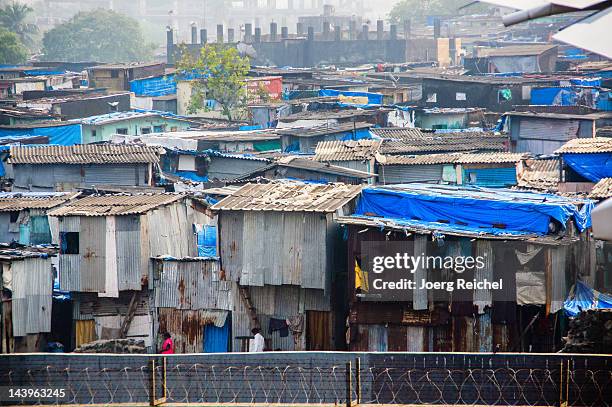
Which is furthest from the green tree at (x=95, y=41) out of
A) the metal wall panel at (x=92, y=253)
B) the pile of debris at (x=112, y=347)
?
the pile of debris at (x=112, y=347)

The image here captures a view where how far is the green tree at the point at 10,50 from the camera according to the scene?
252 feet

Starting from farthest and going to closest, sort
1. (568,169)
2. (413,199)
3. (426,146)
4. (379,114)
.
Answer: (379,114), (426,146), (568,169), (413,199)

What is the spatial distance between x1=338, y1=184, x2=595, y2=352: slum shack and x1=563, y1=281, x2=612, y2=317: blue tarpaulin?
18 cm

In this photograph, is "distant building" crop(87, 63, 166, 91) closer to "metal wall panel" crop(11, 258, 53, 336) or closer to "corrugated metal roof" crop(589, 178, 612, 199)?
"metal wall panel" crop(11, 258, 53, 336)

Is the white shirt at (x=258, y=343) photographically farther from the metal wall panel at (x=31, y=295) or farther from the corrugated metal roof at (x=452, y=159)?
the corrugated metal roof at (x=452, y=159)

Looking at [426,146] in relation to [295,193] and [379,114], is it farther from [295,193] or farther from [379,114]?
[295,193]

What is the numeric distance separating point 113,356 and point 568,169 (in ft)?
44.8

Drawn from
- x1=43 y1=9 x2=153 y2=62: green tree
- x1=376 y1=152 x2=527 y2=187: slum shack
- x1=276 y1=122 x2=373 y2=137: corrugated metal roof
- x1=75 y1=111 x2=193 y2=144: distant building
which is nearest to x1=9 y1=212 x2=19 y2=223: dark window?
x1=376 y1=152 x2=527 y2=187: slum shack

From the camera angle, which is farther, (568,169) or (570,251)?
(568,169)

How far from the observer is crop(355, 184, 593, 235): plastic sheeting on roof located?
59.4 ft

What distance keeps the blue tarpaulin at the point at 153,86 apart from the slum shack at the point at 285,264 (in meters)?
37.1

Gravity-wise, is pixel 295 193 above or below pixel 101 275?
above

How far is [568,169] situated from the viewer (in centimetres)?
2484

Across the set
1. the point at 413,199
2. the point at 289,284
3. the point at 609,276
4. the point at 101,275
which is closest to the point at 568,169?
the point at 609,276
